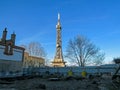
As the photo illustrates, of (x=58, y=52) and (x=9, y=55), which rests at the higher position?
(x=58, y=52)

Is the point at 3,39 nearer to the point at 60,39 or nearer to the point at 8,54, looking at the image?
the point at 8,54

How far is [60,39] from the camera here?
7744cm

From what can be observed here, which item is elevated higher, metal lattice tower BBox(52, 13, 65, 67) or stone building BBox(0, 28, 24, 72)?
metal lattice tower BBox(52, 13, 65, 67)

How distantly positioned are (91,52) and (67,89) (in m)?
41.1

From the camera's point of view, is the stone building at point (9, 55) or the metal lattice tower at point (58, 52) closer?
the stone building at point (9, 55)

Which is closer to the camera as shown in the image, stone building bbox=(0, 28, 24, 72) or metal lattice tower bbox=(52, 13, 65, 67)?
stone building bbox=(0, 28, 24, 72)

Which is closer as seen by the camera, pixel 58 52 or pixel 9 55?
pixel 9 55

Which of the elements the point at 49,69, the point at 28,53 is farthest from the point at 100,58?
the point at 28,53

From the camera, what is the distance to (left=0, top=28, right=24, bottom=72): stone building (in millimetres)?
35250

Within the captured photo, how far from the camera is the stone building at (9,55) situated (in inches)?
1388

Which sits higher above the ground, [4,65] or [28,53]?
[28,53]

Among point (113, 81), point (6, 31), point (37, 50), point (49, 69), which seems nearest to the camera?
point (113, 81)

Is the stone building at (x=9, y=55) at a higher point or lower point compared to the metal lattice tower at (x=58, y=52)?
lower

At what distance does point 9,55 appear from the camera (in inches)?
1454
